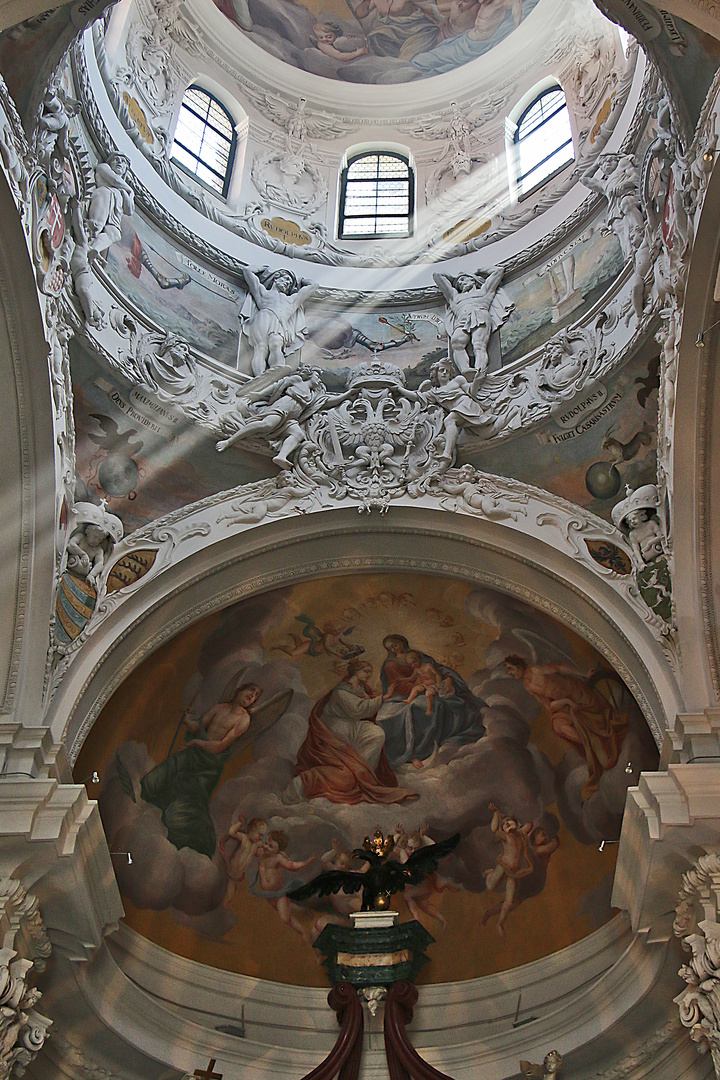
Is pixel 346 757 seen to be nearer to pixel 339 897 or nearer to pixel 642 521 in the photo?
pixel 339 897

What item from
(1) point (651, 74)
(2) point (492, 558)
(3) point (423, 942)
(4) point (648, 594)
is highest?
(1) point (651, 74)

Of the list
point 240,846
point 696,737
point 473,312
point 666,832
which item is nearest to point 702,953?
point 666,832

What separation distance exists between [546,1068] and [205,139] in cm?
1295

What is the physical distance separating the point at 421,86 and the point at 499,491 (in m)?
8.23

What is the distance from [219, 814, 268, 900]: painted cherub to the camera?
13023mm

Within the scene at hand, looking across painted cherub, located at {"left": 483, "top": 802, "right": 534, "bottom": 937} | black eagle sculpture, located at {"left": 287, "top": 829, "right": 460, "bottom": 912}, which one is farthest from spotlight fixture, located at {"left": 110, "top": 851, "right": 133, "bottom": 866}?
painted cherub, located at {"left": 483, "top": 802, "right": 534, "bottom": 937}

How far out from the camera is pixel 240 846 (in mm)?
13133

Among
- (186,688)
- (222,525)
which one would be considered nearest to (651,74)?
(222,525)

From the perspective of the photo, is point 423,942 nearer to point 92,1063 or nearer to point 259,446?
point 92,1063

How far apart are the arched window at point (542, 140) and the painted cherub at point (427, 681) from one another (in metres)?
6.60

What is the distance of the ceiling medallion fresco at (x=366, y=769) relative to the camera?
1225cm

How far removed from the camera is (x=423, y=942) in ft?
40.1

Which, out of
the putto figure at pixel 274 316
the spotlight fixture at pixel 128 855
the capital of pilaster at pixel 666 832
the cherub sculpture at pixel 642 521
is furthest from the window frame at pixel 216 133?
the capital of pilaster at pixel 666 832

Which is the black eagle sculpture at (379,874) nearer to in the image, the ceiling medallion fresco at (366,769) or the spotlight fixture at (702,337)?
the ceiling medallion fresco at (366,769)
